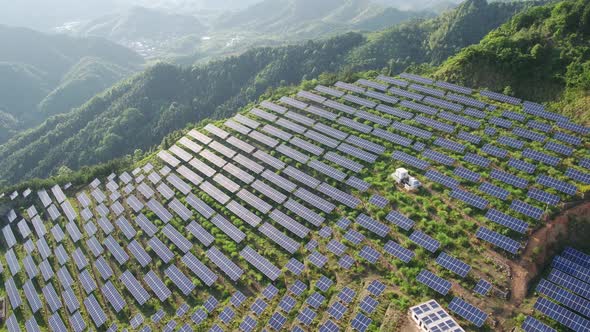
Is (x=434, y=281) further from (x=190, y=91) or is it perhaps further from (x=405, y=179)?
(x=190, y=91)

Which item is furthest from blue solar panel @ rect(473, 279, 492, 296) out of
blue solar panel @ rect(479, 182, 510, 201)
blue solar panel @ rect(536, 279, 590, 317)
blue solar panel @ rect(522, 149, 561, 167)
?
blue solar panel @ rect(522, 149, 561, 167)

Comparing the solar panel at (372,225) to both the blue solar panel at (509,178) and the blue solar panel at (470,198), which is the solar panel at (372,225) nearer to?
the blue solar panel at (470,198)

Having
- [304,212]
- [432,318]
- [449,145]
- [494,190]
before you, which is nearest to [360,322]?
[432,318]

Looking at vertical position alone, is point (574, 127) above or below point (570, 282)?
above

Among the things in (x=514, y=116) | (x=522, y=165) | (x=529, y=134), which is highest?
(x=514, y=116)

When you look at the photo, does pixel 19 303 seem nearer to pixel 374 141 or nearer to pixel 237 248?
pixel 237 248

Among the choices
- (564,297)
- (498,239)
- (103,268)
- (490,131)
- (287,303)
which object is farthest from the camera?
(490,131)

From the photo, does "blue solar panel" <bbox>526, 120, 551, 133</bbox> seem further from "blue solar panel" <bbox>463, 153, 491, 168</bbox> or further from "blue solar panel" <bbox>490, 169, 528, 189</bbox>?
"blue solar panel" <bbox>490, 169, 528, 189</bbox>

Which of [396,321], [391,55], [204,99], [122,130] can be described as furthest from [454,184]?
[204,99]
